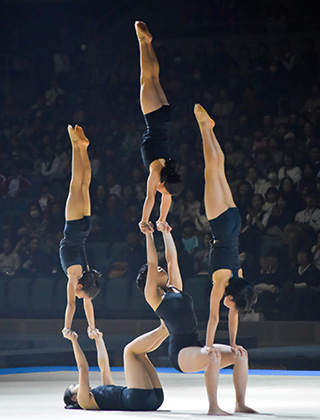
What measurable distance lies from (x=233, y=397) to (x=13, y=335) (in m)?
4.31

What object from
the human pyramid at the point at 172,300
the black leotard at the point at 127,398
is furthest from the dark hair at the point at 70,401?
the black leotard at the point at 127,398

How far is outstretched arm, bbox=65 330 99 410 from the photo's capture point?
554cm

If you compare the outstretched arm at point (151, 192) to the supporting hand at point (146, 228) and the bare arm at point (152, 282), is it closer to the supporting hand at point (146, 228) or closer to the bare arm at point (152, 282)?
the supporting hand at point (146, 228)

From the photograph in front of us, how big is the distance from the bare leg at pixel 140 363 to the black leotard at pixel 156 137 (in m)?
1.22

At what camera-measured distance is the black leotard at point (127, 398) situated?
215 inches

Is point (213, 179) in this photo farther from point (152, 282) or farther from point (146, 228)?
point (152, 282)

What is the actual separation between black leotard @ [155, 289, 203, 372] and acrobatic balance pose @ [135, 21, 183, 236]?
60 cm

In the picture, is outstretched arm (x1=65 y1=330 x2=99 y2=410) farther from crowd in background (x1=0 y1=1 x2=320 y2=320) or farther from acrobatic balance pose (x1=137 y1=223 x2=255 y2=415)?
crowd in background (x1=0 y1=1 x2=320 y2=320)

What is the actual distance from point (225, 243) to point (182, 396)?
1.75 metres

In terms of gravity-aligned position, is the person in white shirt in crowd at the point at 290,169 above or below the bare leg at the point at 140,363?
above

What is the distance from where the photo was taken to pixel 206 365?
531 centimetres

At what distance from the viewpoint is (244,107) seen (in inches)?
460

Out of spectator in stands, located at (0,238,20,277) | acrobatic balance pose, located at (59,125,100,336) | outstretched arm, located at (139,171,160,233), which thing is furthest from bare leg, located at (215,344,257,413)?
spectator in stands, located at (0,238,20,277)

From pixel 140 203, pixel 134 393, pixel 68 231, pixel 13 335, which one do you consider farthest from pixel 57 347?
pixel 134 393
